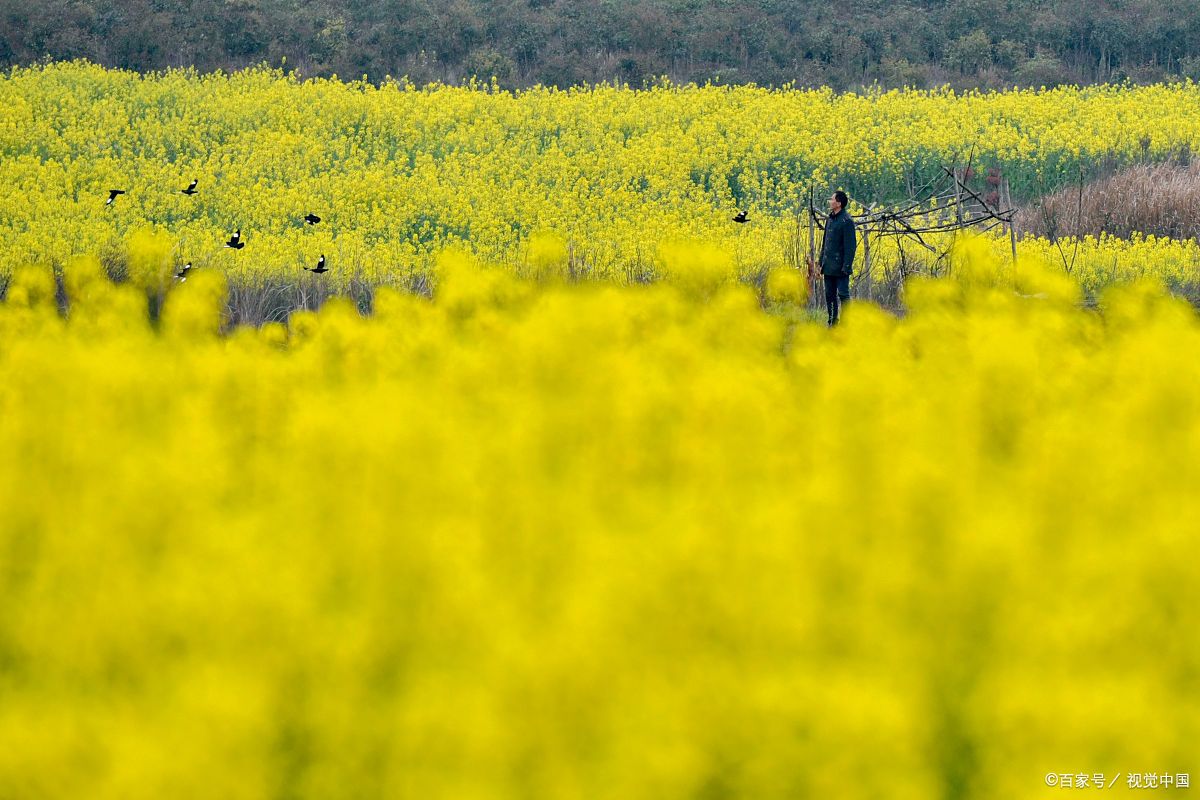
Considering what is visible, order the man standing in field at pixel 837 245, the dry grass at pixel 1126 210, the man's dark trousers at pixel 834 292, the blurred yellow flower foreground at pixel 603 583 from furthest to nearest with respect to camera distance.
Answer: the dry grass at pixel 1126 210
the man's dark trousers at pixel 834 292
the man standing in field at pixel 837 245
the blurred yellow flower foreground at pixel 603 583

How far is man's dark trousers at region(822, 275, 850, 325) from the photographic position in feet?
43.5

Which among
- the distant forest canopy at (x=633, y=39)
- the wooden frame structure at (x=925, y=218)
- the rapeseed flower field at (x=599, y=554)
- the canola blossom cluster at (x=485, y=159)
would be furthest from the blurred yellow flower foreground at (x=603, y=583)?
the distant forest canopy at (x=633, y=39)

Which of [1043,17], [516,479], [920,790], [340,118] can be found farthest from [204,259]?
[1043,17]

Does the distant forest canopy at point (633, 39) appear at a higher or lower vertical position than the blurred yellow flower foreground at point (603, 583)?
higher

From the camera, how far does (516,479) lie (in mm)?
5398

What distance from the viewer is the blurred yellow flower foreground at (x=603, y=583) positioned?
372 centimetres

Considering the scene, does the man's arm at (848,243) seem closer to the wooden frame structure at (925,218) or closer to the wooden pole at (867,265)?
the wooden frame structure at (925,218)

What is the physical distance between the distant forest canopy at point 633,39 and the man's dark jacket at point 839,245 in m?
19.4

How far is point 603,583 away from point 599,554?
0.71 feet

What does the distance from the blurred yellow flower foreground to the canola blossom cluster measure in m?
9.64

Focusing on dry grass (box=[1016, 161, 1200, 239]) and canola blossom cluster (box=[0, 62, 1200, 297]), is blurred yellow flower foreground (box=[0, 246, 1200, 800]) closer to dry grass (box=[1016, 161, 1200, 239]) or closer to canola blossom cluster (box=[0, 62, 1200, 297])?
canola blossom cluster (box=[0, 62, 1200, 297])

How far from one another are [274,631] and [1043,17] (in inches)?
1399

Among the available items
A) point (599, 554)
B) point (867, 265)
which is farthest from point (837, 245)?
point (599, 554)

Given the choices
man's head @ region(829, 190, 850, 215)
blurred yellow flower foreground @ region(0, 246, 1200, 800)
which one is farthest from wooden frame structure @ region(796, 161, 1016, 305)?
blurred yellow flower foreground @ region(0, 246, 1200, 800)
